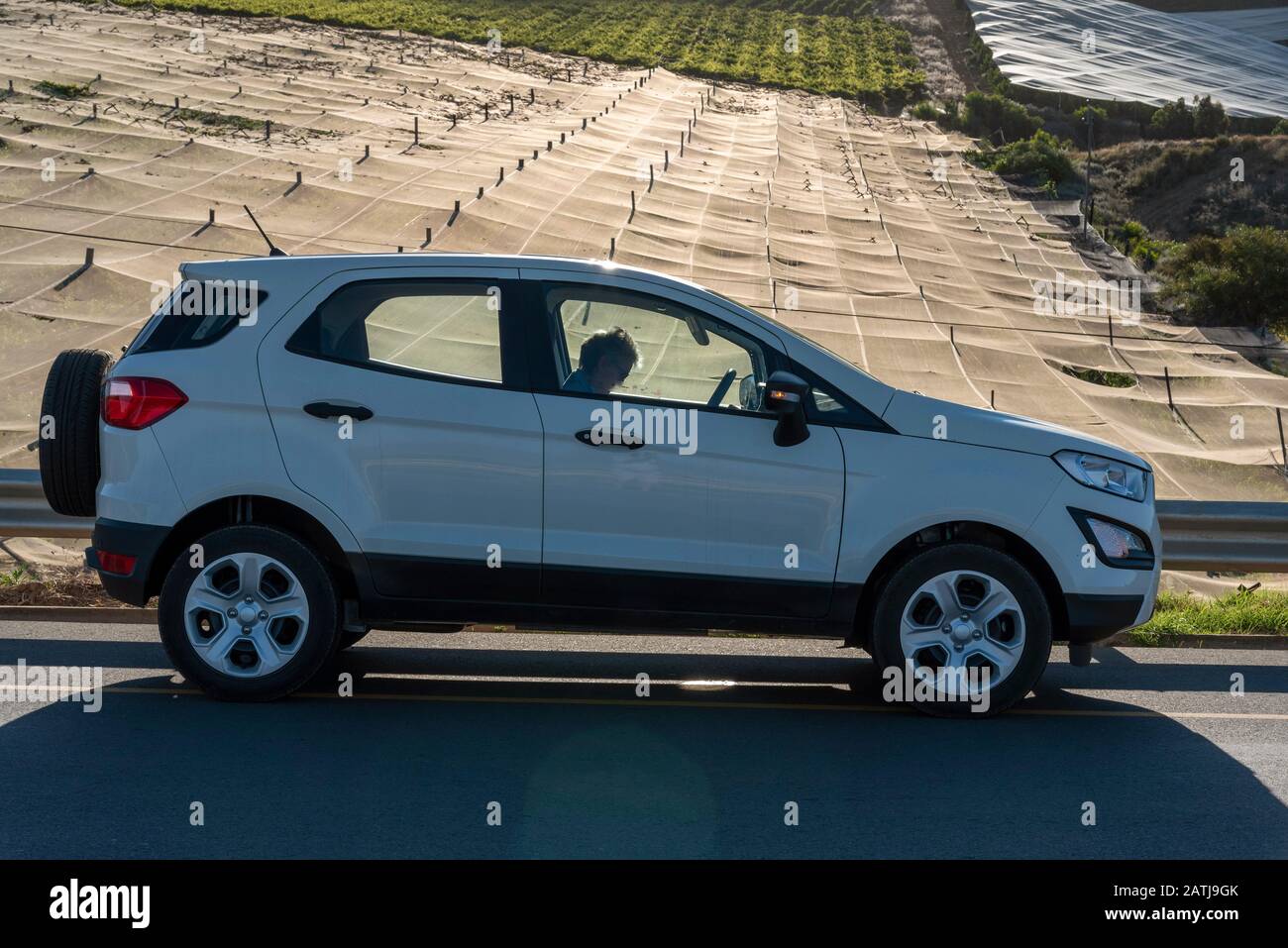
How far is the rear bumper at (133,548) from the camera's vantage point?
6.04 metres

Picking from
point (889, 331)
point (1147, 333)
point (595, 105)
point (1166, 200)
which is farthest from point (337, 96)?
point (1166, 200)

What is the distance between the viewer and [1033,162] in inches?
1895

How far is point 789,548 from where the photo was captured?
5.98 meters

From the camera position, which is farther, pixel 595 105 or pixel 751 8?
pixel 751 8

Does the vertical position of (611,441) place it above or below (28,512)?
above

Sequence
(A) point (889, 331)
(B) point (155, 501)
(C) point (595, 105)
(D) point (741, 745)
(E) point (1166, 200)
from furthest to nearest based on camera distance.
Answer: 1. (E) point (1166, 200)
2. (C) point (595, 105)
3. (A) point (889, 331)
4. (B) point (155, 501)
5. (D) point (741, 745)

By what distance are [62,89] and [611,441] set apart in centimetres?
4178

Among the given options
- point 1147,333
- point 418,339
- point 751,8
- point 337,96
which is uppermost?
point 751,8

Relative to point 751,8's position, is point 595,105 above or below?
below

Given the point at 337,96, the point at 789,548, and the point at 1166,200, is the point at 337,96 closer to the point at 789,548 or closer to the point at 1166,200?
the point at 1166,200

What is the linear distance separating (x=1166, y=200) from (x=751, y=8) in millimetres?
34920

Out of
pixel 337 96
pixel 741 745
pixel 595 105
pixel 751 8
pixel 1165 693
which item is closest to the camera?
pixel 741 745

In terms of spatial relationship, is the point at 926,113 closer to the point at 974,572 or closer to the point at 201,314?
the point at 974,572

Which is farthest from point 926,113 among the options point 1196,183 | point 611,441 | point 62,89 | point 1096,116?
point 611,441
